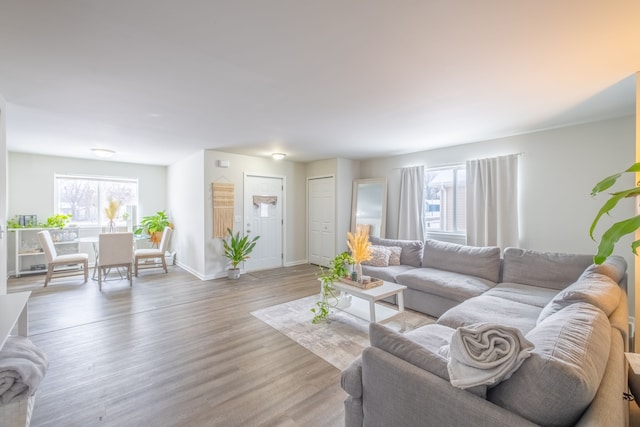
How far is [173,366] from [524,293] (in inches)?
136

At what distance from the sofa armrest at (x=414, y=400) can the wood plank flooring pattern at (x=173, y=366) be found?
67 centimetres

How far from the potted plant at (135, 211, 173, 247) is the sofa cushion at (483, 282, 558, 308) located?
6.34 meters

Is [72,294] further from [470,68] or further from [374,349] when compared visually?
[470,68]

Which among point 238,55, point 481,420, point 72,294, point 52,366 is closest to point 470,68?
point 238,55

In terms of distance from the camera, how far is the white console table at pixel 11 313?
1504 millimetres

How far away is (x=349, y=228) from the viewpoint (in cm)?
618

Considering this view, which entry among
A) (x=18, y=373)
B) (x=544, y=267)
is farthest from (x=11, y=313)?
(x=544, y=267)

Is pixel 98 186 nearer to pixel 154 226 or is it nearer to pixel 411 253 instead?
pixel 154 226

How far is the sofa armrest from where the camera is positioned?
1007 millimetres

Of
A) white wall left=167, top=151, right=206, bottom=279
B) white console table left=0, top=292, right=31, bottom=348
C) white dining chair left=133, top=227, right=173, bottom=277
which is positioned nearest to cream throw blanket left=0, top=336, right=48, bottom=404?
white console table left=0, top=292, right=31, bottom=348

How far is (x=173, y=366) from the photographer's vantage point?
240 centimetres

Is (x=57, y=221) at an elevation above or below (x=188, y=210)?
below

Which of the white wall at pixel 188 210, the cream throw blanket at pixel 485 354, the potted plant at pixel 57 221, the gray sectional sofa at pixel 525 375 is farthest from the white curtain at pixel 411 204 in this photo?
the potted plant at pixel 57 221

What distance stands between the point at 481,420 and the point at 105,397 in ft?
7.94
